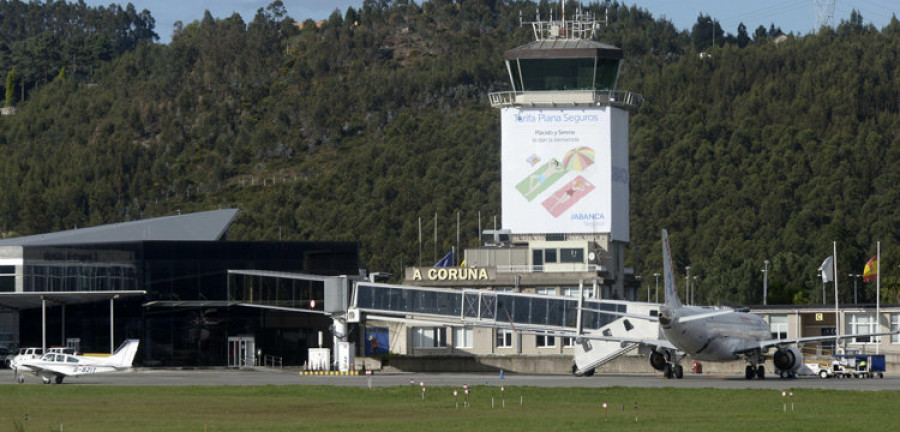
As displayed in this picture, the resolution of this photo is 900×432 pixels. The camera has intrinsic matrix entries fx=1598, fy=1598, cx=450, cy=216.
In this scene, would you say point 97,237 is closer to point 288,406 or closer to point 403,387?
point 403,387

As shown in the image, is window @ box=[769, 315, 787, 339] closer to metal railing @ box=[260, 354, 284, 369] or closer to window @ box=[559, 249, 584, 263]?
window @ box=[559, 249, 584, 263]

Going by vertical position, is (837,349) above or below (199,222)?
below

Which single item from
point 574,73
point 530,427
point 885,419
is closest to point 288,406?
point 530,427

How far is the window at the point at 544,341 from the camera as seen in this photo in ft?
387

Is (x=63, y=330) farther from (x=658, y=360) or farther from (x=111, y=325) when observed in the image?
(x=658, y=360)

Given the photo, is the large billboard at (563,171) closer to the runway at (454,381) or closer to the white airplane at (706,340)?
the runway at (454,381)

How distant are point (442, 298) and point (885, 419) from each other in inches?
2063

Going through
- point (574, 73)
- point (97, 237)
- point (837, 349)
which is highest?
point (574, 73)

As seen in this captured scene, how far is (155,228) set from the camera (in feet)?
403

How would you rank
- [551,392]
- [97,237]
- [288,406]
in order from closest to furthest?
[288,406], [551,392], [97,237]

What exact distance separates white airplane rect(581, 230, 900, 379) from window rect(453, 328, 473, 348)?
34.8m

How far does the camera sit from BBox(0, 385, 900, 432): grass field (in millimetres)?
50812

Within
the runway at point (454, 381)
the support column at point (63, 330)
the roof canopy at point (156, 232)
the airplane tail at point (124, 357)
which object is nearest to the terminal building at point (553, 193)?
the roof canopy at point (156, 232)

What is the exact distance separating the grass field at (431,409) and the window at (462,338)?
47763mm
